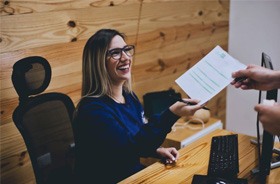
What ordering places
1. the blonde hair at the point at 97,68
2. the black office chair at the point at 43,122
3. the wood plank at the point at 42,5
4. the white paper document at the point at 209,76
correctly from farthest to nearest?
the wood plank at the point at 42,5, the blonde hair at the point at 97,68, the black office chair at the point at 43,122, the white paper document at the point at 209,76

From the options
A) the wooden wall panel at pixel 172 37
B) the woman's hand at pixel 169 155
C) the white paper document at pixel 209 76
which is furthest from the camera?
the wooden wall panel at pixel 172 37

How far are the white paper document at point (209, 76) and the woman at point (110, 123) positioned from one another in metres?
0.08

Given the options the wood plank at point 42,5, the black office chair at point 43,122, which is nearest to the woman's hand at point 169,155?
the black office chair at point 43,122

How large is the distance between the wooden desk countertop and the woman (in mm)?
66

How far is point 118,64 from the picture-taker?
1832 mm

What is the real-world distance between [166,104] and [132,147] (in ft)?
4.27

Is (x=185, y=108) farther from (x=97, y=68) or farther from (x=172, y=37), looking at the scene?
(x=172, y=37)

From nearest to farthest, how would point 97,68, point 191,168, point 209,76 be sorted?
point 209,76 < point 191,168 < point 97,68

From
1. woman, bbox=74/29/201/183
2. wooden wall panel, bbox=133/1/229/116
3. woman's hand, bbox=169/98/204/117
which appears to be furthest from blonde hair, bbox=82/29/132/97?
wooden wall panel, bbox=133/1/229/116

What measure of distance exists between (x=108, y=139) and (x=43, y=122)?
0.31 m

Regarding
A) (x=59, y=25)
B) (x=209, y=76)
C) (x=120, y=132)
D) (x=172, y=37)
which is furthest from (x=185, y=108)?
(x=172, y=37)

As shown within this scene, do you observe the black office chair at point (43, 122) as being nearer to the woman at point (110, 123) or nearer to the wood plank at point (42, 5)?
the woman at point (110, 123)

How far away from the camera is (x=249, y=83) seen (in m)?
1.65

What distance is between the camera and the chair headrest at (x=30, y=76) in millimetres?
1589
